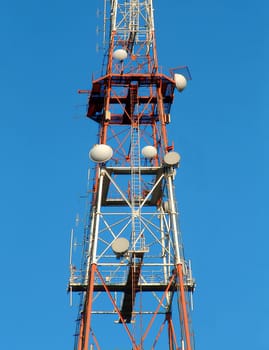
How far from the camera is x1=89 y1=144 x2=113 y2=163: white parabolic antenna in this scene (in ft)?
177

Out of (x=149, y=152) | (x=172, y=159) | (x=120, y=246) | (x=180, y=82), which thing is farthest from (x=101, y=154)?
(x=180, y=82)

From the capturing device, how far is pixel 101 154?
54.0 m

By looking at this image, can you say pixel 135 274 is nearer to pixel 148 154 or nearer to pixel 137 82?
pixel 148 154

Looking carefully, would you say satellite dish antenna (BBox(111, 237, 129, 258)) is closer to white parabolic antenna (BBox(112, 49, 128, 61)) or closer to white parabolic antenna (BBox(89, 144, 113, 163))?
white parabolic antenna (BBox(89, 144, 113, 163))

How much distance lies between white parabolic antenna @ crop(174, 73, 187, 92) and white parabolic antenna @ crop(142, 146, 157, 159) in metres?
4.75

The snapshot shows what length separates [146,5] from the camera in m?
62.4

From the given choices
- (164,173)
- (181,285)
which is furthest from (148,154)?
(181,285)

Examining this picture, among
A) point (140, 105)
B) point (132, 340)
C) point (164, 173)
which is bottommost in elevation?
point (132, 340)

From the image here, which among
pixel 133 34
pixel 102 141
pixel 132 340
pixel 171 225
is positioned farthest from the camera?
pixel 133 34

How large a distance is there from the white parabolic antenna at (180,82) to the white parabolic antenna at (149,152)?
4.75 m

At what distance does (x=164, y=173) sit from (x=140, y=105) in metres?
6.68

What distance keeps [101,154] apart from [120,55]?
318 inches

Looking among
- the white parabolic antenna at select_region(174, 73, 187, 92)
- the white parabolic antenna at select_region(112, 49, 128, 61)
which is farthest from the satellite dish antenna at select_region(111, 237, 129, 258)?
the white parabolic antenna at select_region(112, 49, 128, 61)

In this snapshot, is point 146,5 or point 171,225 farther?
point 146,5
